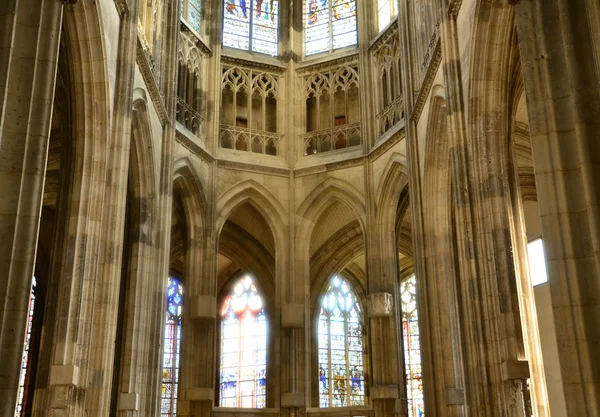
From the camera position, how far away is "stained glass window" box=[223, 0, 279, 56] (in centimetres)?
2156

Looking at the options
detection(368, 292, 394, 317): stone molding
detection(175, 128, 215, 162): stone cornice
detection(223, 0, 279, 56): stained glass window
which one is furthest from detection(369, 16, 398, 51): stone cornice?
detection(368, 292, 394, 317): stone molding

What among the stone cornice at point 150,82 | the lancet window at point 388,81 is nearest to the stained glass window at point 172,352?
the stone cornice at point 150,82

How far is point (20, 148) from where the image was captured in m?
7.91

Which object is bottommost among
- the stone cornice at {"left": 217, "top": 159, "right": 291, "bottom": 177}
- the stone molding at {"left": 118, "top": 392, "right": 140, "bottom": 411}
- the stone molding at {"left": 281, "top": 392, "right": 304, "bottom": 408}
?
the stone molding at {"left": 118, "top": 392, "right": 140, "bottom": 411}

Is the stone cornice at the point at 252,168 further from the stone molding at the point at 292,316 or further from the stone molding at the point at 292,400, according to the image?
the stone molding at the point at 292,400

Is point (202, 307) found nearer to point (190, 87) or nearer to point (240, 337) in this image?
point (190, 87)

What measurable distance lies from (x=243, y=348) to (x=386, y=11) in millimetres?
10664

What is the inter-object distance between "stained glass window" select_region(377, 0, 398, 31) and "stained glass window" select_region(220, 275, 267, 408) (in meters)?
8.75

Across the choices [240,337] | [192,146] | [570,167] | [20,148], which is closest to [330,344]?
[240,337]

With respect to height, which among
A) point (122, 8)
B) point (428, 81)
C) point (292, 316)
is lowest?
point (292, 316)

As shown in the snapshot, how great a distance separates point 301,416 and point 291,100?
8.00 m

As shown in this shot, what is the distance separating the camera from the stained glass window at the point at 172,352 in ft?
75.5

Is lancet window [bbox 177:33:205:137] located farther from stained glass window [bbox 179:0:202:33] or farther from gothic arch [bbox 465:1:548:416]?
gothic arch [bbox 465:1:548:416]

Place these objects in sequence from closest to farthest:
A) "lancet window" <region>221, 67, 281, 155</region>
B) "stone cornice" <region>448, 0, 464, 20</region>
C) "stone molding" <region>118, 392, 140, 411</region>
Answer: "stone cornice" <region>448, 0, 464, 20</region>
"stone molding" <region>118, 392, 140, 411</region>
"lancet window" <region>221, 67, 281, 155</region>
